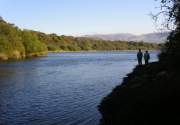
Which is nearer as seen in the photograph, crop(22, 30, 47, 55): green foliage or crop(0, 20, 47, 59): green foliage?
crop(0, 20, 47, 59): green foliage

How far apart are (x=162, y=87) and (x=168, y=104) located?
8.21 feet

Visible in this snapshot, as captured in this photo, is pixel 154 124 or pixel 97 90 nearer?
pixel 154 124

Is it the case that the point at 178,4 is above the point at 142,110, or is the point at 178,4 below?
above

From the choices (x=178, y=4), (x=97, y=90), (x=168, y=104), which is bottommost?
(x=97, y=90)

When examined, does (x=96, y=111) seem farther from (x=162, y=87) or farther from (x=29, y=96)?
(x=29, y=96)

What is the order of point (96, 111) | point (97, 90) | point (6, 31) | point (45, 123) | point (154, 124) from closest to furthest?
point (154, 124), point (45, 123), point (96, 111), point (97, 90), point (6, 31)

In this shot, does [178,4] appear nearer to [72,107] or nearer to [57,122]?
[57,122]

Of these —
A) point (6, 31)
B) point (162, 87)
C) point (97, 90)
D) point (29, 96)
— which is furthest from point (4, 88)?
point (6, 31)

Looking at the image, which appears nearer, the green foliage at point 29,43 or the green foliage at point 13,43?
the green foliage at point 13,43

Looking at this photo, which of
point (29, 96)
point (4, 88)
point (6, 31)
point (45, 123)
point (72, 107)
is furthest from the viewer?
point (6, 31)

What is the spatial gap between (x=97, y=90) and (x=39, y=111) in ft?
34.7

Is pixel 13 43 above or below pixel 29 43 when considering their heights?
above

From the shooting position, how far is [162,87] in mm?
16328

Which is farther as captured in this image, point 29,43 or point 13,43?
point 29,43
